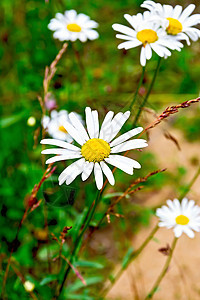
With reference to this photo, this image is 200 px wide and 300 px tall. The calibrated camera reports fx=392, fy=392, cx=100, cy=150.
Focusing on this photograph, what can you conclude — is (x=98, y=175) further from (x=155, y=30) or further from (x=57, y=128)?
(x=57, y=128)

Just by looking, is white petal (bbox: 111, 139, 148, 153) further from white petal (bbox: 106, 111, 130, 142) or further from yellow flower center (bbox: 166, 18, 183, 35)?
yellow flower center (bbox: 166, 18, 183, 35)

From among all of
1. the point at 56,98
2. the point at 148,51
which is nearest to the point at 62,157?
the point at 148,51

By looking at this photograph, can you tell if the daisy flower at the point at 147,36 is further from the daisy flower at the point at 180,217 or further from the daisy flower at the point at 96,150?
the daisy flower at the point at 180,217

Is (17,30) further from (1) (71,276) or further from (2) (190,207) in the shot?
(2) (190,207)

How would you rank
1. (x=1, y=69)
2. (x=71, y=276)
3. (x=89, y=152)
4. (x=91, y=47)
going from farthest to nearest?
1. (x=91, y=47)
2. (x=1, y=69)
3. (x=71, y=276)
4. (x=89, y=152)

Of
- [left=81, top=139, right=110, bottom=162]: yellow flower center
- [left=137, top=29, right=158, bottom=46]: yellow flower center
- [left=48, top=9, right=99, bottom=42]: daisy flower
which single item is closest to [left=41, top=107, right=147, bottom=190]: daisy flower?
[left=81, top=139, right=110, bottom=162]: yellow flower center

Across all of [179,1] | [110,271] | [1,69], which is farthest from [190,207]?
[179,1]
